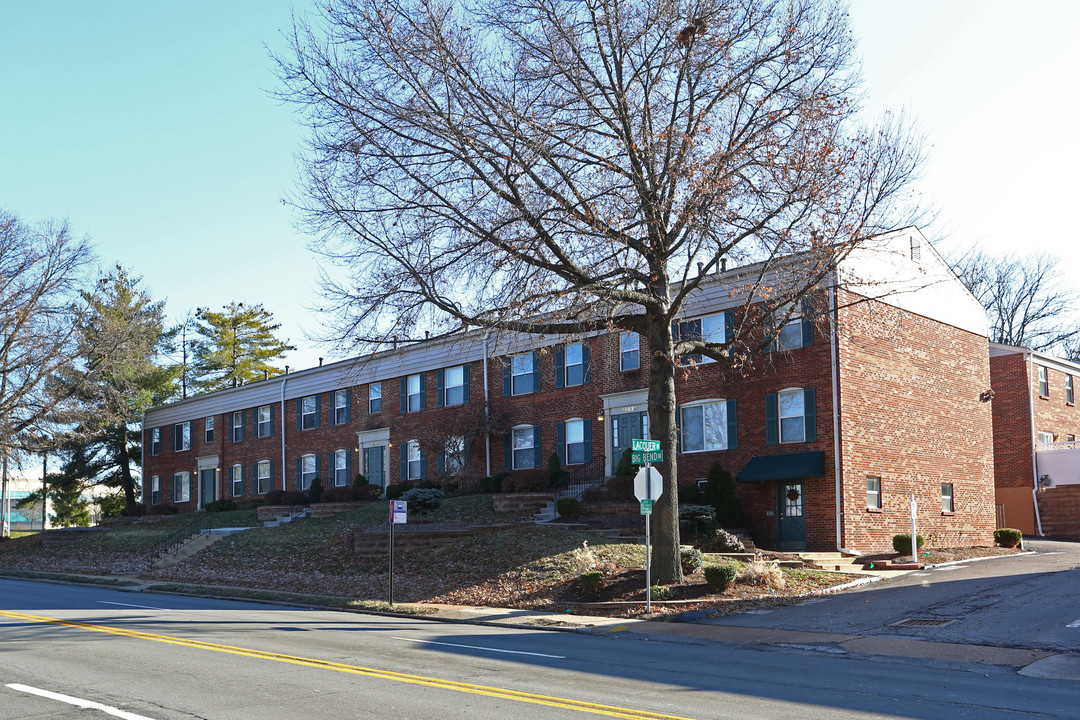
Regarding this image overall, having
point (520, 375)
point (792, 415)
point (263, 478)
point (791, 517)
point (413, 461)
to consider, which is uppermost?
point (520, 375)

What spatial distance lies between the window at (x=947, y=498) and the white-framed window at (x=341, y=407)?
25.8 meters

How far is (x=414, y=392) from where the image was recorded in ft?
135

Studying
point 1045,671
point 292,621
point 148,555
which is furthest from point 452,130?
point 148,555

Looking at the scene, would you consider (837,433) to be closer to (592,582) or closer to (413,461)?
(592,582)

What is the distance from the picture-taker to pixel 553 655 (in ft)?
43.6

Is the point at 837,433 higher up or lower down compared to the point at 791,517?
higher up

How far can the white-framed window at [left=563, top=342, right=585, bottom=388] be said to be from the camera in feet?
112

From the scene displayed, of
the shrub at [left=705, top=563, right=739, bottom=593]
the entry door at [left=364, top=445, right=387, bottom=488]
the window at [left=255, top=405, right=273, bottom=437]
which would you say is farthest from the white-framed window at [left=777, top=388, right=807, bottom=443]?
the window at [left=255, top=405, right=273, bottom=437]

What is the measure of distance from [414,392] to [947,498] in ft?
70.4

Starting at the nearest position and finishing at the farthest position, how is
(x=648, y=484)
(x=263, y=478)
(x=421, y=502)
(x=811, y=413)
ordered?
(x=648, y=484) < (x=811, y=413) < (x=421, y=502) < (x=263, y=478)

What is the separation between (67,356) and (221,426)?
10172mm

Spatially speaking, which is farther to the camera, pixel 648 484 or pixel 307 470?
pixel 307 470

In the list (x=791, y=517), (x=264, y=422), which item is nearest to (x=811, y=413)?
(x=791, y=517)

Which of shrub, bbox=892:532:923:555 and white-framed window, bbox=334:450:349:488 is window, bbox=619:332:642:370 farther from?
white-framed window, bbox=334:450:349:488
